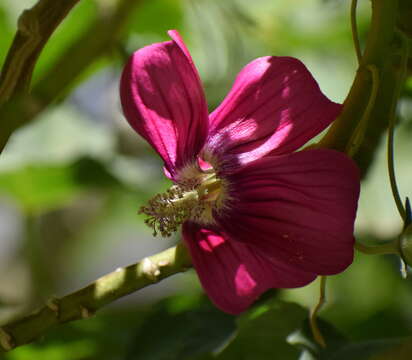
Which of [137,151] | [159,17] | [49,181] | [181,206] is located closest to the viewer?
[181,206]

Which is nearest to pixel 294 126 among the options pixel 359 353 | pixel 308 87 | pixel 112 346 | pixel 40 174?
pixel 308 87

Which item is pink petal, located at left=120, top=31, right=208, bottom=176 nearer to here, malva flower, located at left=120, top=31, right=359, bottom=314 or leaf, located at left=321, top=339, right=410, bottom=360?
malva flower, located at left=120, top=31, right=359, bottom=314

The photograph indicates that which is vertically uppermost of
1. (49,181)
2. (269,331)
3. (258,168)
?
(258,168)

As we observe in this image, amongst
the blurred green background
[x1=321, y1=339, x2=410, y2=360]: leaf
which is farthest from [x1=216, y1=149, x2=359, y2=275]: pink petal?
the blurred green background

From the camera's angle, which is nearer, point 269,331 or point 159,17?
point 269,331

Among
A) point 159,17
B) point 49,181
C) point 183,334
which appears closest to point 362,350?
point 183,334

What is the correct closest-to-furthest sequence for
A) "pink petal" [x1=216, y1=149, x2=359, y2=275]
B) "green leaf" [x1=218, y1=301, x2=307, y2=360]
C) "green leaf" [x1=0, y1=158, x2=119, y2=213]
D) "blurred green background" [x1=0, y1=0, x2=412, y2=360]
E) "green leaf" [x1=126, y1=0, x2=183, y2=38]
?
"pink petal" [x1=216, y1=149, x2=359, y2=275] < "green leaf" [x1=218, y1=301, x2=307, y2=360] < "blurred green background" [x1=0, y1=0, x2=412, y2=360] < "green leaf" [x1=0, y1=158, x2=119, y2=213] < "green leaf" [x1=126, y1=0, x2=183, y2=38]

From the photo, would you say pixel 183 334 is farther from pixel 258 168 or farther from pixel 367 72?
pixel 367 72
